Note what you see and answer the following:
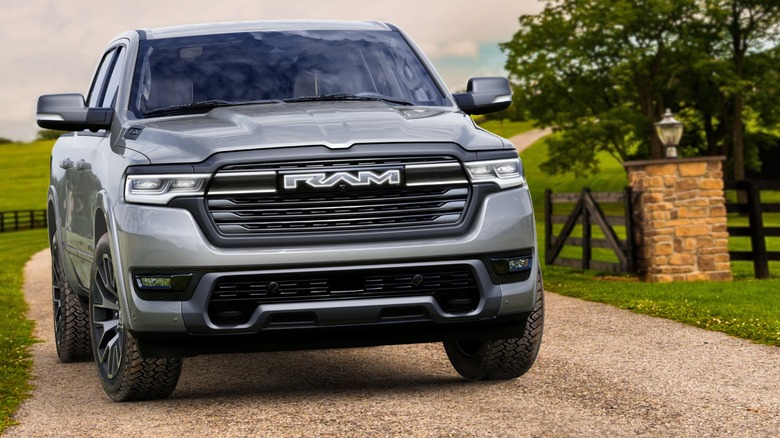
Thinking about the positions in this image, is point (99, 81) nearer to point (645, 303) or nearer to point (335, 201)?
point (335, 201)

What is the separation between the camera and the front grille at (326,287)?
6.15 meters

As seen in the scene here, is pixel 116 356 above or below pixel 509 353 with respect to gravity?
above

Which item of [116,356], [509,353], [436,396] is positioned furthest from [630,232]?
[116,356]

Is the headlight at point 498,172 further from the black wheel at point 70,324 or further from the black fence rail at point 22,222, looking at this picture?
the black fence rail at point 22,222

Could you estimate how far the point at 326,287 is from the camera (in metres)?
6.20

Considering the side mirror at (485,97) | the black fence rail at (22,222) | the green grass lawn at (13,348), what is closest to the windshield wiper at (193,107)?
the side mirror at (485,97)

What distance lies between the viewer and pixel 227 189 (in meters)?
6.14

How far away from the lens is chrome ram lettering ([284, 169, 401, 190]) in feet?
20.2

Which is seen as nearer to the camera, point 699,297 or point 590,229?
point 699,297

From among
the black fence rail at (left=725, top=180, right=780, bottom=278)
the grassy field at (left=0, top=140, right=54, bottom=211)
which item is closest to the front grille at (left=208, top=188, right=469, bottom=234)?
the black fence rail at (left=725, top=180, right=780, bottom=278)

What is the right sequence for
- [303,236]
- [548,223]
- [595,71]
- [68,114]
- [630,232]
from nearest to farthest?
[303,236] → [68,114] → [630,232] → [548,223] → [595,71]

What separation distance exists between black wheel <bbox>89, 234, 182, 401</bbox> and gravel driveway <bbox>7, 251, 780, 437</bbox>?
0.32 feet

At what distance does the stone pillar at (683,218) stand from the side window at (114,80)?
9.71 meters

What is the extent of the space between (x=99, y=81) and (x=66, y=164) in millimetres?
895
